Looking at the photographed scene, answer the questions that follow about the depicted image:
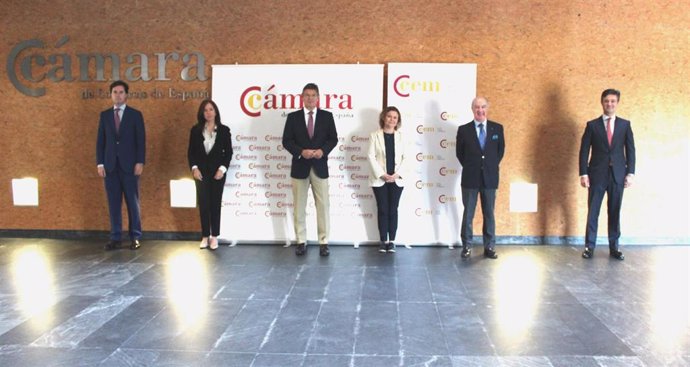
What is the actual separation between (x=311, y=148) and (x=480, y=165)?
1684 mm

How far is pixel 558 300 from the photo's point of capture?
154 inches

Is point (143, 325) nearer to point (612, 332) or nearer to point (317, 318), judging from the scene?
point (317, 318)

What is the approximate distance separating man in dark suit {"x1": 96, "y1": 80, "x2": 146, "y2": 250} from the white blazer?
243 cm

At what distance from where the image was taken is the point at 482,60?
5.68 m

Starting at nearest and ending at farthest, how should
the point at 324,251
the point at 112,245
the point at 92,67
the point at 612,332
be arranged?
the point at 612,332 → the point at 324,251 → the point at 112,245 → the point at 92,67

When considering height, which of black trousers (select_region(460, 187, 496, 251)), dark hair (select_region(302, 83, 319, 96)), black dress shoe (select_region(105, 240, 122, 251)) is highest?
dark hair (select_region(302, 83, 319, 96))

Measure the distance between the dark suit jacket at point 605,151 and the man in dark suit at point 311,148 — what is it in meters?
2.50

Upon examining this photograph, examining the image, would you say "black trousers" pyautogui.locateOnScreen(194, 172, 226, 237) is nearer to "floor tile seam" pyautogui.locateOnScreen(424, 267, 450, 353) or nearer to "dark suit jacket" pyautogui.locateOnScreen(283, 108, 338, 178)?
"dark suit jacket" pyautogui.locateOnScreen(283, 108, 338, 178)

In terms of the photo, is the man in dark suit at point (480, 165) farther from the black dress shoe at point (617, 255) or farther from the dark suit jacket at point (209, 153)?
the dark suit jacket at point (209, 153)

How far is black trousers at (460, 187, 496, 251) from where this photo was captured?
5.26 metres

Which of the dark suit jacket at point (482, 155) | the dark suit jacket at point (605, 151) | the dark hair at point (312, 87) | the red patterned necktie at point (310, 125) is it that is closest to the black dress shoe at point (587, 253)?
the dark suit jacket at point (605, 151)

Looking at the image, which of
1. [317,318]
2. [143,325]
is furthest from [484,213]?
[143,325]

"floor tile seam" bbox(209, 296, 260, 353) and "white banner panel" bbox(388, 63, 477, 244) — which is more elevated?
"white banner panel" bbox(388, 63, 477, 244)

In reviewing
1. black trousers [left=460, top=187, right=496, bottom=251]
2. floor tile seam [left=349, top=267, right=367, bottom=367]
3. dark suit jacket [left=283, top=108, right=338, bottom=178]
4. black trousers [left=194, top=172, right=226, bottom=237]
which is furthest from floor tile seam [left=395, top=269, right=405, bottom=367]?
black trousers [left=194, top=172, right=226, bottom=237]
